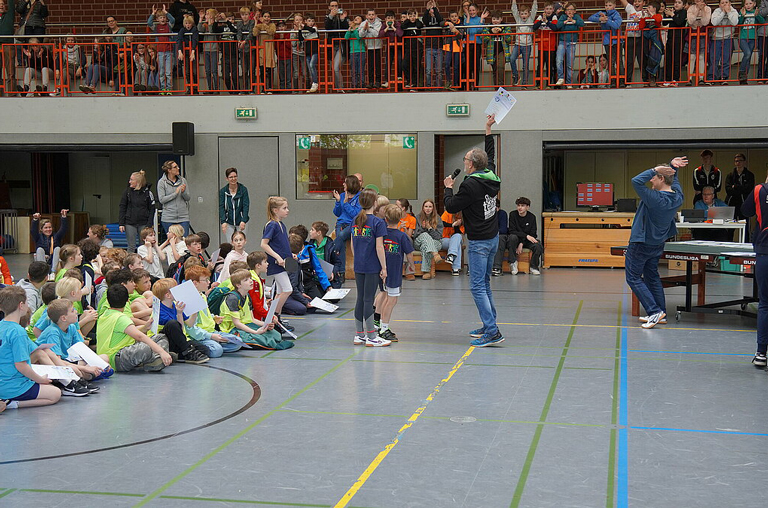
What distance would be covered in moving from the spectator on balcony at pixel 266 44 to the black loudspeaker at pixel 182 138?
6.30 feet

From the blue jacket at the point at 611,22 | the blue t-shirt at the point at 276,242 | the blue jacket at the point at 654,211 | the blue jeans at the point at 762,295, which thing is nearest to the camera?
the blue jeans at the point at 762,295

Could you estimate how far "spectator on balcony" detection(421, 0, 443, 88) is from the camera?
58.1 feet

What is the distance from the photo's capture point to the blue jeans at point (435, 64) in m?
17.7

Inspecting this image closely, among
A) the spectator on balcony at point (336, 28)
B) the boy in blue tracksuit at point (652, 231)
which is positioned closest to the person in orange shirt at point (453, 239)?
the spectator on balcony at point (336, 28)

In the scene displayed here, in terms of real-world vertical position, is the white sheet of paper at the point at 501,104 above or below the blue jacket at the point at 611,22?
below

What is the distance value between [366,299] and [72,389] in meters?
3.11

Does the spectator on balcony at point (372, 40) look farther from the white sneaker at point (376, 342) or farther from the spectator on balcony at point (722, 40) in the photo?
the white sneaker at point (376, 342)

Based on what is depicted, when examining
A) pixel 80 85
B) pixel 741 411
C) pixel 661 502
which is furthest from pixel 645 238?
pixel 80 85

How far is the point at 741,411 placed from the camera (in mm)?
6531

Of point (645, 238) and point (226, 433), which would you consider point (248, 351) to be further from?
point (645, 238)

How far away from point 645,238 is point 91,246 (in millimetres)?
6593

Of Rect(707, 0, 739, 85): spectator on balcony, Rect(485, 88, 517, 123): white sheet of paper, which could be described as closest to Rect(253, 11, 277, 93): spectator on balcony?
Rect(707, 0, 739, 85): spectator on balcony

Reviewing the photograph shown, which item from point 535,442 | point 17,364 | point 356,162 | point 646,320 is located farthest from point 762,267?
point 356,162

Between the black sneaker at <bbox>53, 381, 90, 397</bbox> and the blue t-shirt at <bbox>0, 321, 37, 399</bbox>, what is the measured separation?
17.7 inches
